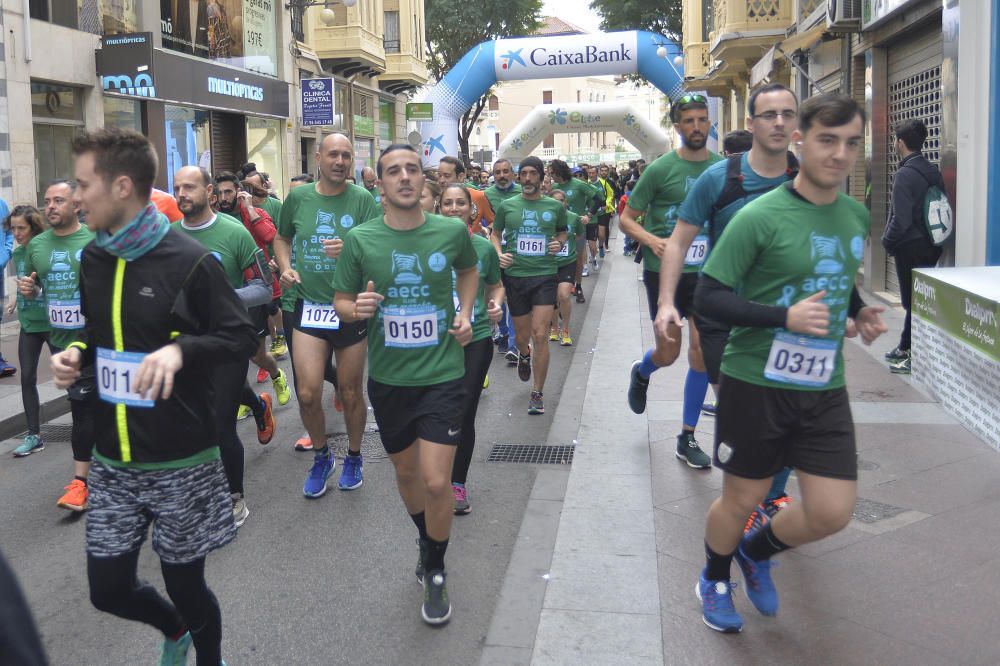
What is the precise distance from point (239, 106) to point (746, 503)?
1988cm

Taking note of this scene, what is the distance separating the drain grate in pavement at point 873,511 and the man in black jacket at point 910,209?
3447 mm

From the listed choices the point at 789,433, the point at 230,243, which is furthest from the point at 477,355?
the point at 789,433

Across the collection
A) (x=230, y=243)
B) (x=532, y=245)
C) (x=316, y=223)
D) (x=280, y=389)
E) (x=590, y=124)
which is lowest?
(x=280, y=389)

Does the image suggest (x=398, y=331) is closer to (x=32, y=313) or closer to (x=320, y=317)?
(x=320, y=317)

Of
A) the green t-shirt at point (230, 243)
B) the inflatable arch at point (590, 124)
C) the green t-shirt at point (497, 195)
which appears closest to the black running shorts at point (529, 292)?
the green t-shirt at point (497, 195)

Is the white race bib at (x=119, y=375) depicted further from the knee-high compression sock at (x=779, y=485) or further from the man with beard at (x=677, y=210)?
the man with beard at (x=677, y=210)

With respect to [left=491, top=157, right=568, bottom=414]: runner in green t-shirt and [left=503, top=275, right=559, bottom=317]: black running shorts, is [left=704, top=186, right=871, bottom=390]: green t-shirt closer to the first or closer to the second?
[left=491, top=157, right=568, bottom=414]: runner in green t-shirt

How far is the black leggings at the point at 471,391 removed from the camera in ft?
16.9

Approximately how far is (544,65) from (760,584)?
25.8 m

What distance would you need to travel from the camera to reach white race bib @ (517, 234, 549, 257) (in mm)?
8406

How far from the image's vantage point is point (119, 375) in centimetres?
310

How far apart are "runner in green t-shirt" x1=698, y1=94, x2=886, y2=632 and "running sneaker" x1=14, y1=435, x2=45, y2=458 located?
17.5 ft

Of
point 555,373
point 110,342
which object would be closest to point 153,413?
point 110,342

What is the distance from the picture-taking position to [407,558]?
488 cm
